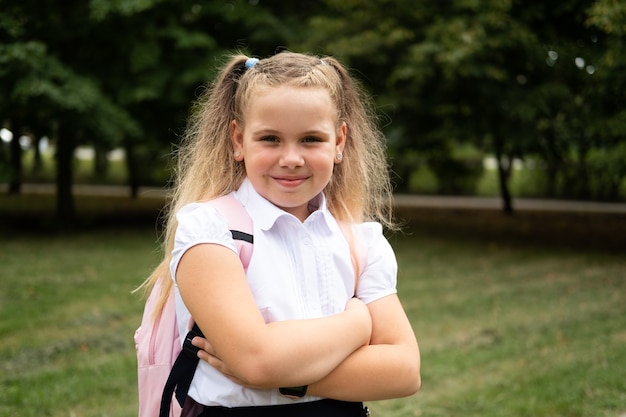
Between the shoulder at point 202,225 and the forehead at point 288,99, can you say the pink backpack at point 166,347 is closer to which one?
the shoulder at point 202,225

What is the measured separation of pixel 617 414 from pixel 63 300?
5.67m

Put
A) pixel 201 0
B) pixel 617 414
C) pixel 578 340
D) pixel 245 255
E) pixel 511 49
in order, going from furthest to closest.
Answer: pixel 201 0, pixel 511 49, pixel 578 340, pixel 617 414, pixel 245 255

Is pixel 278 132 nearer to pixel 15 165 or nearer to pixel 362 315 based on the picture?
pixel 362 315

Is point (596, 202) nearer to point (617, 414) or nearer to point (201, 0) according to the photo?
point (201, 0)

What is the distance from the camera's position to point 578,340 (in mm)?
6332

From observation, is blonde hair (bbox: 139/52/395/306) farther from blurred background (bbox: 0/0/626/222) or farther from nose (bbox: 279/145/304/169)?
blurred background (bbox: 0/0/626/222)

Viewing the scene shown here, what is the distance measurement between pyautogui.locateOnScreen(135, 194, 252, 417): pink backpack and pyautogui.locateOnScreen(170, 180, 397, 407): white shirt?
0.09ft

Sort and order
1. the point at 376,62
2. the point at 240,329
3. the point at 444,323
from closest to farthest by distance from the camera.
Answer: the point at 240,329 < the point at 444,323 < the point at 376,62

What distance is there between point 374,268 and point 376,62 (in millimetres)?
10437

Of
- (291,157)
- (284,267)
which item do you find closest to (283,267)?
(284,267)

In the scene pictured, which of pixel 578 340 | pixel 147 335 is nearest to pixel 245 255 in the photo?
→ pixel 147 335

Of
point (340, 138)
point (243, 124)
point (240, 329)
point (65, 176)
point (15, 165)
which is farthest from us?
point (15, 165)

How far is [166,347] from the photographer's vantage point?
1832 mm

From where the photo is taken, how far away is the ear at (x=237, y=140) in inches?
76.3
